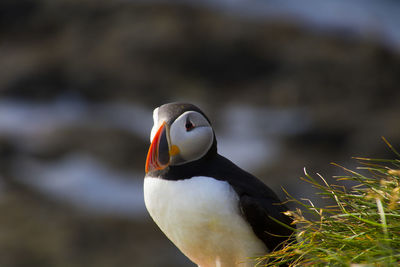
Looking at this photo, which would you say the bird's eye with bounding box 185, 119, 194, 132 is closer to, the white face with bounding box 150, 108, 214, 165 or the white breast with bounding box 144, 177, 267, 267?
the white face with bounding box 150, 108, 214, 165

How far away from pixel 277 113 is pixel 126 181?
4.59 meters

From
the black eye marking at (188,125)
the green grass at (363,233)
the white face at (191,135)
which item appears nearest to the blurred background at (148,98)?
the white face at (191,135)

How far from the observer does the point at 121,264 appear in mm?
11883

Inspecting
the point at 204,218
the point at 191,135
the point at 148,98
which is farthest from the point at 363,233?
the point at 148,98

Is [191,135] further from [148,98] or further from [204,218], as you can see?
[148,98]

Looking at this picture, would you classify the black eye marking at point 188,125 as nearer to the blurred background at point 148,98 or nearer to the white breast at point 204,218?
the white breast at point 204,218

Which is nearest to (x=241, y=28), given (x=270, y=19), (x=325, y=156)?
(x=270, y=19)

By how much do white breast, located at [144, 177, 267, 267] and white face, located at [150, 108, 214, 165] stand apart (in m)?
0.15

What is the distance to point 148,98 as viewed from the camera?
16328mm

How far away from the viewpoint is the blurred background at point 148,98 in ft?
42.0

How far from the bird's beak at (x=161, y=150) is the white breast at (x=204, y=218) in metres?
0.12

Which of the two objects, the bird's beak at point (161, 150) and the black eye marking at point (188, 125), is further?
the black eye marking at point (188, 125)

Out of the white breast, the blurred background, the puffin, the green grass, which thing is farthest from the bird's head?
the blurred background

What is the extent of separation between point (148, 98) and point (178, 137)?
12.9 m
